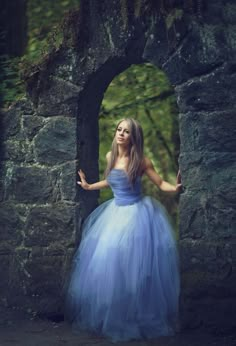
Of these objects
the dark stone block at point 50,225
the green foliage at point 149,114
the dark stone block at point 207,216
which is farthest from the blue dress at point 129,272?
the green foliage at point 149,114

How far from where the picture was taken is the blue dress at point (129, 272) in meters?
6.44

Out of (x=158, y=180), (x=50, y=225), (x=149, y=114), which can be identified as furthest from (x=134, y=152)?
(x=149, y=114)

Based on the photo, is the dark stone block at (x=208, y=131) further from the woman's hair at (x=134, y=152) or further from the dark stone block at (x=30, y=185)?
the dark stone block at (x=30, y=185)

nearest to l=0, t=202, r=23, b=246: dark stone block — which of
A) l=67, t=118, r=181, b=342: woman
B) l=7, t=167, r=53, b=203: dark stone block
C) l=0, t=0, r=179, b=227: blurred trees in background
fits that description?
l=7, t=167, r=53, b=203: dark stone block

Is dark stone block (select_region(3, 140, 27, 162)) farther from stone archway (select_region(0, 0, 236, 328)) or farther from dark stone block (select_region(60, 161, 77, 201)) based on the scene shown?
dark stone block (select_region(60, 161, 77, 201))

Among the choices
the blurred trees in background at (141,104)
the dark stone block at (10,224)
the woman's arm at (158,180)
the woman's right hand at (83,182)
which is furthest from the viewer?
the blurred trees in background at (141,104)

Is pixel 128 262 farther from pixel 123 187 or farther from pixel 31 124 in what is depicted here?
pixel 31 124

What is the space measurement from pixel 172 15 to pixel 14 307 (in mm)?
3180

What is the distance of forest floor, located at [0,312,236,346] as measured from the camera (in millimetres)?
6156

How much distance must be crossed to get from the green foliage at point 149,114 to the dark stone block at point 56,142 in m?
3.82

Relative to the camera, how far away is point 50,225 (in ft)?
23.4

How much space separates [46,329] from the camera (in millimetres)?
6750

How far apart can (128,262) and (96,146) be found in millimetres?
1462

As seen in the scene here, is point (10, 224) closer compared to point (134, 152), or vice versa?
point (134, 152)
